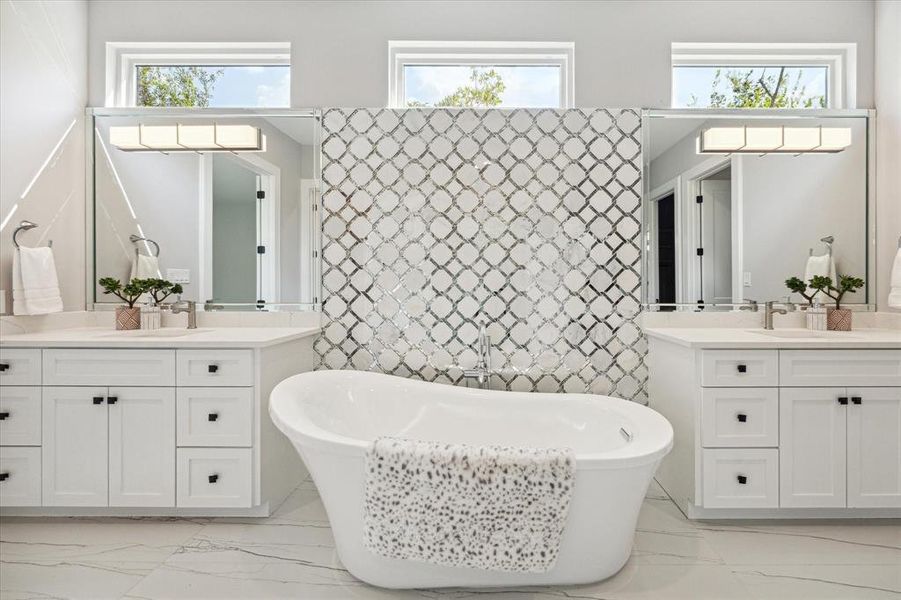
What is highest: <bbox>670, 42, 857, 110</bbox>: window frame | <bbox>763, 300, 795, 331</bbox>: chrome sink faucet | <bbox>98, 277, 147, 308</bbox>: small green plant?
<bbox>670, 42, 857, 110</bbox>: window frame

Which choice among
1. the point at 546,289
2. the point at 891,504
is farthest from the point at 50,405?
the point at 891,504

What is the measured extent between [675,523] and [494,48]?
2.62 m

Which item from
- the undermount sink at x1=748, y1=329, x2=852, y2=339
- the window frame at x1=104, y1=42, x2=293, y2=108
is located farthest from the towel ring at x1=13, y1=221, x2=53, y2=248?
the undermount sink at x1=748, y1=329, x2=852, y2=339

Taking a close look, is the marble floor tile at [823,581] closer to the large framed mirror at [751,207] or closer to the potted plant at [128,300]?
the large framed mirror at [751,207]

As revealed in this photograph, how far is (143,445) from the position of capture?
219 cm

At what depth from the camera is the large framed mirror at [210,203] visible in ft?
9.07

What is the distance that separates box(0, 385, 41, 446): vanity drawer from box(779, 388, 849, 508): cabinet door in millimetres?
3198

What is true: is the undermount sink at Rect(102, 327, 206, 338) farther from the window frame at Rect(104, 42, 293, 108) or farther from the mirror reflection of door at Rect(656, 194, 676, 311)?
the mirror reflection of door at Rect(656, 194, 676, 311)

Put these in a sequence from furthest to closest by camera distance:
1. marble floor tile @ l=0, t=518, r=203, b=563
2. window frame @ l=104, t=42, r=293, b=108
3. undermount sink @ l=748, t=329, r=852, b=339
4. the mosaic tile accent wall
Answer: window frame @ l=104, t=42, r=293, b=108 < the mosaic tile accent wall < undermount sink @ l=748, t=329, r=852, b=339 < marble floor tile @ l=0, t=518, r=203, b=563

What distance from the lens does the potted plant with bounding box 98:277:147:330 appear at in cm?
266

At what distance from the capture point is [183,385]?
220 centimetres

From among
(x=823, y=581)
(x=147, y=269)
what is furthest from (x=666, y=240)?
(x=147, y=269)

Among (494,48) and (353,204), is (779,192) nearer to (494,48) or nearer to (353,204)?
(494,48)

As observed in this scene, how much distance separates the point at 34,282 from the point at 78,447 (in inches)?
29.1
